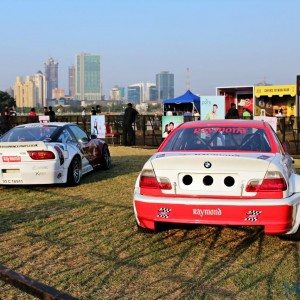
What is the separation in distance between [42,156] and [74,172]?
0.93 metres

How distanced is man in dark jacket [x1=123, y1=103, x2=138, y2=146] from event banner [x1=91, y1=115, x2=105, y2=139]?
1029 millimetres

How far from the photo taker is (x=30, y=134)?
10.1 meters

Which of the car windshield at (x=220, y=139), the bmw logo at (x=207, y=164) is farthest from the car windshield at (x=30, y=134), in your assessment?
the bmw logo at (x=207, y=164)

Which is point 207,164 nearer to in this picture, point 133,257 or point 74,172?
point 133,257

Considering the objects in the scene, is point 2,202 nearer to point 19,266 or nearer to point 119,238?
point 119,238

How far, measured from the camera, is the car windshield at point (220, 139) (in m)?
6.14

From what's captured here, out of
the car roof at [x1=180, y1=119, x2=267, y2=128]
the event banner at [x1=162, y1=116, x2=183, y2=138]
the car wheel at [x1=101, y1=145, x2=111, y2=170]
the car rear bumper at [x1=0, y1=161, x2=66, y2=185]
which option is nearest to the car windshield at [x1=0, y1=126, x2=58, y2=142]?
the car rear bumper at [x1=0, y1=161, x2=66, y2=185]

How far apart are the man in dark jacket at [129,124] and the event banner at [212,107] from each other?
9.74 feet

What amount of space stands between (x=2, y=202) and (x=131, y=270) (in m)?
4.23


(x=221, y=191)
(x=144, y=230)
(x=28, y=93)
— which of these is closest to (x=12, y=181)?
(x=144, y=230)

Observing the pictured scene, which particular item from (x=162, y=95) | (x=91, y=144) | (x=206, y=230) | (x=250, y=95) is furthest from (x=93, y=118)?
(x=162, y=95)

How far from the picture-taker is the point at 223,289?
4.33 m

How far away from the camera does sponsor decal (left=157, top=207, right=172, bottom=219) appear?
547 centimetres

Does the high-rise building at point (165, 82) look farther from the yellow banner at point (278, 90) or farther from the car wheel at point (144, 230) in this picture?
the car wheel at point (144, 230)
